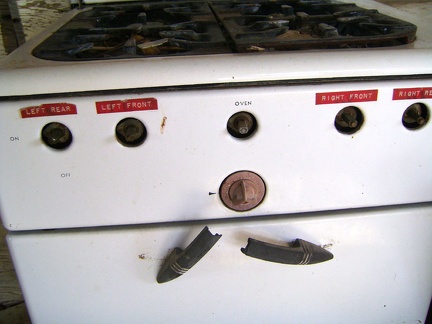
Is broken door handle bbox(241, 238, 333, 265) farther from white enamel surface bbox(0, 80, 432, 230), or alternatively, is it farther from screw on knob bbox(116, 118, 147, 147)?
screw on knob bbox(116, 118, 147, 147)

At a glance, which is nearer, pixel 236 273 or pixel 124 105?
pixel 124 105

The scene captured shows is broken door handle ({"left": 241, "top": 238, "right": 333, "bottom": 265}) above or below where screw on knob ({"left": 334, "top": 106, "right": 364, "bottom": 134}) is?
below

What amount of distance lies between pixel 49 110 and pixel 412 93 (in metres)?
0.50

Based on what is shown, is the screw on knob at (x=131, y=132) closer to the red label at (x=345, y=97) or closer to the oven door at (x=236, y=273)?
the oven door at (x=236, y=273)

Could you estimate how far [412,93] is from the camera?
0.56 metres

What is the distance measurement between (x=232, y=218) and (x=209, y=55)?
0.82ft

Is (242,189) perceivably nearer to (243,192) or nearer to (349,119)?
(243,192)

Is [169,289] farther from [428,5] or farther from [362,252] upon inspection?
[428,5]

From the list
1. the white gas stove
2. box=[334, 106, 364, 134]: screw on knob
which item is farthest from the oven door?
box=[334, 106, 364, 134]: screw on knob

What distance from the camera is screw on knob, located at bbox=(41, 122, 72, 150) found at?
547 mm

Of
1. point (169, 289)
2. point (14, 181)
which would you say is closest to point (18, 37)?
point (14, 181)

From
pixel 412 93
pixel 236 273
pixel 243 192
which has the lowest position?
pixel 236 273

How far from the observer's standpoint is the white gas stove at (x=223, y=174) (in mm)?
537

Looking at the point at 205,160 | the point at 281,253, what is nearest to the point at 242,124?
the point at 205,160
